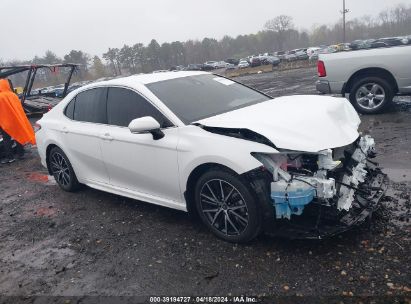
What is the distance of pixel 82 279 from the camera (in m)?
3.43

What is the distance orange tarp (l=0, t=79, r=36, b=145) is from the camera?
793 centimetres

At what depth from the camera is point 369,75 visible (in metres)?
8.22

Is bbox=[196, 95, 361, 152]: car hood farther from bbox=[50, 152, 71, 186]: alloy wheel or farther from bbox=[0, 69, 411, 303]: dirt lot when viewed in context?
bbox=[50, 152, 71, 186]: alloy wheel

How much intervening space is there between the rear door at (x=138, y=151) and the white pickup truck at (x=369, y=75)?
567 cm

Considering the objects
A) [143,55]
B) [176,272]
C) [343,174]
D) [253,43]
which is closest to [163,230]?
[176,272]

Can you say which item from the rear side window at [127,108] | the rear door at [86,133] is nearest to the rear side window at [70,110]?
the rear door at [86,133]

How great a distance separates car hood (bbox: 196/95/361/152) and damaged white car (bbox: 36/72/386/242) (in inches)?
0.4

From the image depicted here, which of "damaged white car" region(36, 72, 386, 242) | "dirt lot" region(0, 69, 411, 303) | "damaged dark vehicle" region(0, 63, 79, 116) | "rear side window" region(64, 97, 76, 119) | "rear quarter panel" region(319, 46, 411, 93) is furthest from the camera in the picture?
"damaged dark vehicle" region(0, 63, 79, 116)

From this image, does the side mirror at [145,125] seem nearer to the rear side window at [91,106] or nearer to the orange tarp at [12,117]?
the rear side window at [91,106]

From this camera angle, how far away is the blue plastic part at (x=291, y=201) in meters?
3.06

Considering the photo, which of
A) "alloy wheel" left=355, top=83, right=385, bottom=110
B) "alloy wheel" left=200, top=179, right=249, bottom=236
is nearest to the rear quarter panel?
"alloy wheel" left=355, top=83, right=385, bottom=110

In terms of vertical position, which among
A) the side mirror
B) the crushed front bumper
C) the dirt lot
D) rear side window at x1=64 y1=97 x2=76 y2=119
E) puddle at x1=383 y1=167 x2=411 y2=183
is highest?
rear side window at x1=64 y1=97 x2=76 y2=119

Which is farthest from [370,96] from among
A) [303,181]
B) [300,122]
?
[303,181]

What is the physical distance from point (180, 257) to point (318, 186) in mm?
1457
